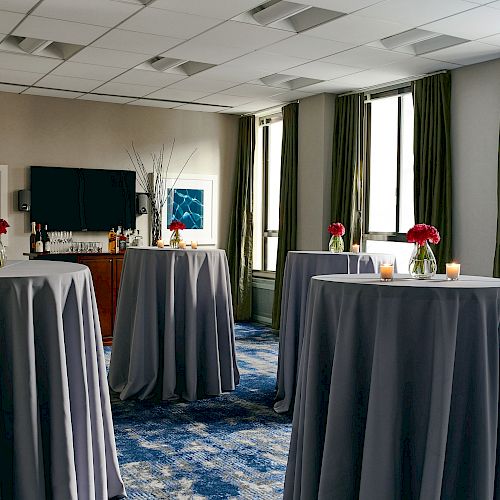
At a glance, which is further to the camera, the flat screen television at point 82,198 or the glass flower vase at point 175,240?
the flat screen television at point 82,198

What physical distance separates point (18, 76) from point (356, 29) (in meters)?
3.74

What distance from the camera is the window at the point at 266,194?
9.52 meters

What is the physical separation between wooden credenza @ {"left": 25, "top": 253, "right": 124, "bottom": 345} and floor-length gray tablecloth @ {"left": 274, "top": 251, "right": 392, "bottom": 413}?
10.4ft

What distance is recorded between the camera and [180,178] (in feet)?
30.6

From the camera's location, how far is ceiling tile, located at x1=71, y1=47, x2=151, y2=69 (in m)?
6.29

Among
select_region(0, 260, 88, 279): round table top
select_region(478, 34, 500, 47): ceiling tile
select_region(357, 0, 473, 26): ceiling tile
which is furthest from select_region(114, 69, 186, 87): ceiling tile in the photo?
select_region(0, 260, 88, 279): round table top

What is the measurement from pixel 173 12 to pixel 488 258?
11.4ft

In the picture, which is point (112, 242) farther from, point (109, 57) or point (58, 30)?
point (58, 30)

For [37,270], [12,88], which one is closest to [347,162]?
[12,88]

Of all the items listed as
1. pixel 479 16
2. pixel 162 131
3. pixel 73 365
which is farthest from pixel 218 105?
pixel 73 365

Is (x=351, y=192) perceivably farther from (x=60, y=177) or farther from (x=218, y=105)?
(x=60, y=177)

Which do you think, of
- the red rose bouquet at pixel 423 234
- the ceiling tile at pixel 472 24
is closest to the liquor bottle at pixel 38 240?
the ceiling tile at pixel 472 24

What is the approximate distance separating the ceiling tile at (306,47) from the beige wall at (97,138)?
3.23m

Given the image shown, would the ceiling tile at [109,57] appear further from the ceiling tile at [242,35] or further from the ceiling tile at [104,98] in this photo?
the ceiling tile at [104,98]
